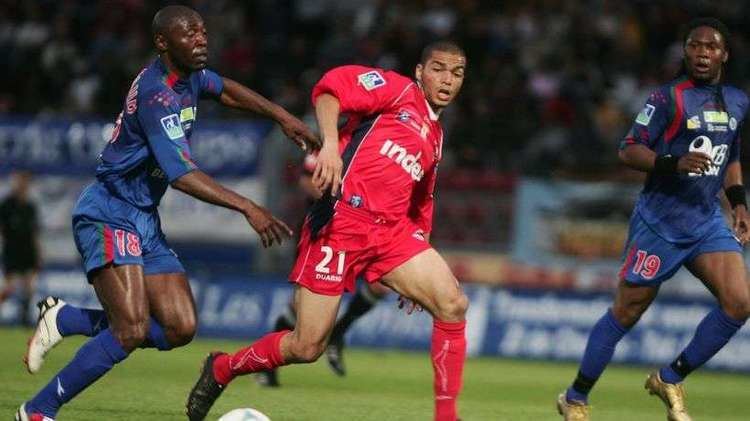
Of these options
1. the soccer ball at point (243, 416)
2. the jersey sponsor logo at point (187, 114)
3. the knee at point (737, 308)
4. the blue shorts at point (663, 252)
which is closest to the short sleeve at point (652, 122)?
the blue shorts at point (663, 252)

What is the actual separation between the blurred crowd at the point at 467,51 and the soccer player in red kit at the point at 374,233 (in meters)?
9.77

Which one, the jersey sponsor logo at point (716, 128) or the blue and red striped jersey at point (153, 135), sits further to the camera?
the jersey sponsor logo at point (716, 128)

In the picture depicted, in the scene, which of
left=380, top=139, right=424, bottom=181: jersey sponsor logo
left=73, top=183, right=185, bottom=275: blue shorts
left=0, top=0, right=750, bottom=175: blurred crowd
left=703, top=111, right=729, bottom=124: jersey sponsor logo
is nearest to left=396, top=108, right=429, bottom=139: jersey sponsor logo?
left=380, top=139, right=424, bottom=181: jersey sponsor logo

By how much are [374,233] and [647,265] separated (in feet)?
7.19

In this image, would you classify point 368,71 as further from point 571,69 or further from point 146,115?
point 571,69

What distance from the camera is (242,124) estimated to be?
1936 centimetres

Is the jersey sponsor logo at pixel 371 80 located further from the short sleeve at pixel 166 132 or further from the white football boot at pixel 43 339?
the white football boot at pixel 43 339

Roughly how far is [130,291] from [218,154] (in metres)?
11.4

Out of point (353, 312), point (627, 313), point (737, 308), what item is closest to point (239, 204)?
point (627, 313)

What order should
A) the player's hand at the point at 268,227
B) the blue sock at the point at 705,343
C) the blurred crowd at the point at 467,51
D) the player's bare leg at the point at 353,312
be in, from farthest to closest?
the blurred crowd at the point at 467,51
the player's bare leg at the point at 353,312
the blue sock at the point at 705,343
the player's hand at the point at 268,227

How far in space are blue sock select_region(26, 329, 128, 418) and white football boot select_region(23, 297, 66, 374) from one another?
3.58 ft

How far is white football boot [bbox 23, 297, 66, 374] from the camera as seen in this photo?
357 inches

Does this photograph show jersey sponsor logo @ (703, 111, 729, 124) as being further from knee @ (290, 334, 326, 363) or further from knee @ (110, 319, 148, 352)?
knee @ (110, 319, 148, 352)

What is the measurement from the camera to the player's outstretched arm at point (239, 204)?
7465mm
